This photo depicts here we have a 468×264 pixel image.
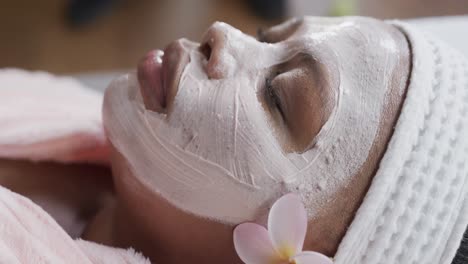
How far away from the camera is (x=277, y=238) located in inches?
28.5

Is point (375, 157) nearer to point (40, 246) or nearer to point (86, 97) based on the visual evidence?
point (40, 246)

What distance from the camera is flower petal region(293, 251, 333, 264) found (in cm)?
71

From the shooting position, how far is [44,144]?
1.00 metres

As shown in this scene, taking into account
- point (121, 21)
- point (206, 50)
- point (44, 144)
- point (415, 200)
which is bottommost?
point (121, 21)

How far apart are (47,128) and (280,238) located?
0.49 m

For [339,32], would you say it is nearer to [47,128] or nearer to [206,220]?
[206,220]

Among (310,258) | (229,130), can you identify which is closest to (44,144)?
(229,130)

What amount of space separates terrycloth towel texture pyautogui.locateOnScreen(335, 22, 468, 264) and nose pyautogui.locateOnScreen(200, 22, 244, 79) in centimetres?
24

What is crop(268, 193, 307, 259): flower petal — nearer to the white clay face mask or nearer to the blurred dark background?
the white clay face mask

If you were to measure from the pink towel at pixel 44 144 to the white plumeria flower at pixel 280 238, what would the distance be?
16 centimetres

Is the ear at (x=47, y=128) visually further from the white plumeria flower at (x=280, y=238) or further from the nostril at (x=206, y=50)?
the white plumeria flower at (x=280, y=238)

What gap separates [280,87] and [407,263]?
0.27 metres

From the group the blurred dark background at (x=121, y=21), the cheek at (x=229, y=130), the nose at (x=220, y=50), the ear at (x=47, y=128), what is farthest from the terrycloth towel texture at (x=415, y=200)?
the blurred dark background at (x=121, y=21)

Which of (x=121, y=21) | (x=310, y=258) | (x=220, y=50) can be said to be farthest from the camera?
(x=121, y=21)
